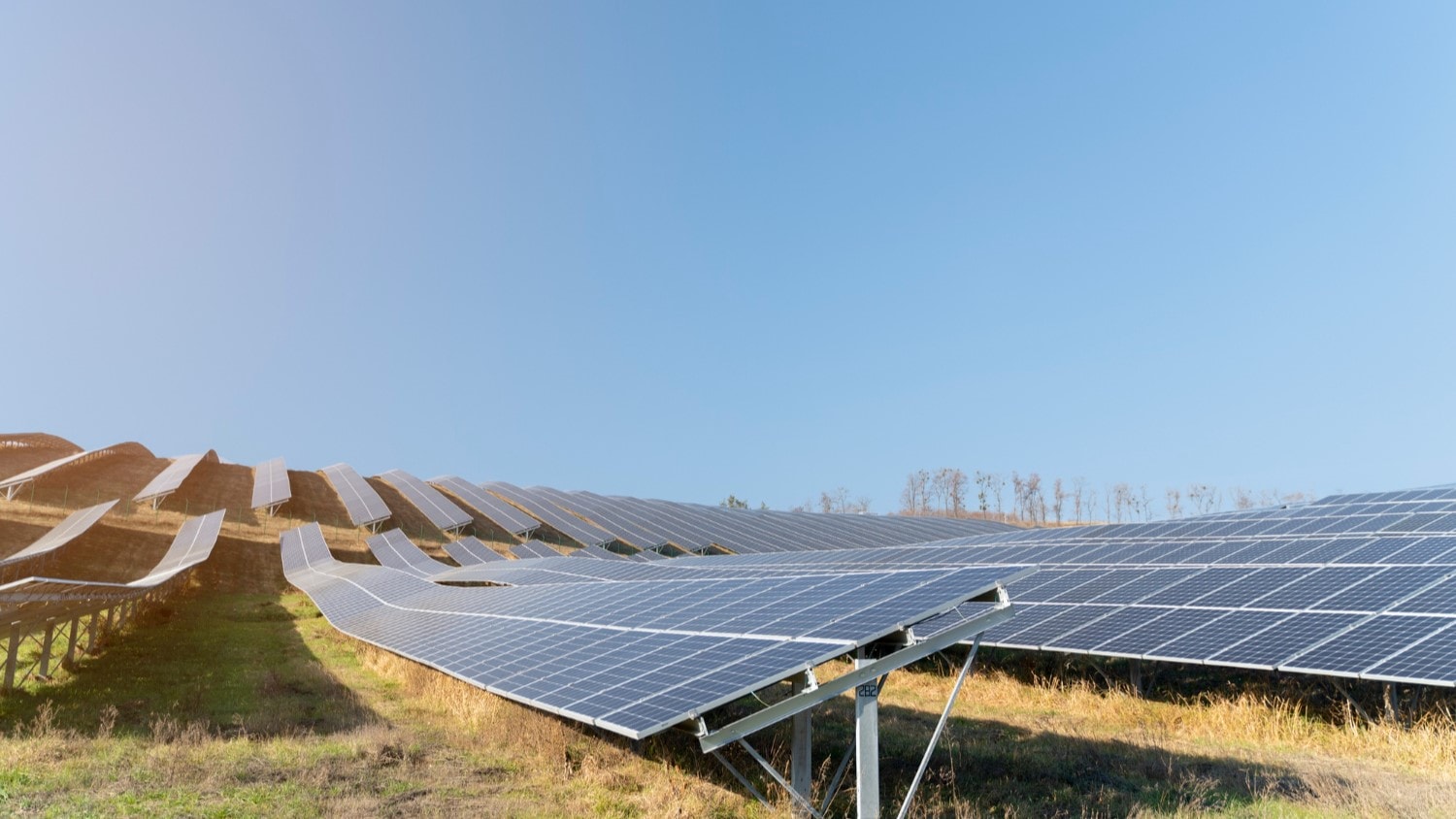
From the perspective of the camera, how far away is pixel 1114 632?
55.2ft

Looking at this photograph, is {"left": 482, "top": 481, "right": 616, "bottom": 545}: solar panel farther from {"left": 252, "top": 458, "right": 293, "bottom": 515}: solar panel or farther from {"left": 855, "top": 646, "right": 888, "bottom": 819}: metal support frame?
{"left": 855, "top": 646, "right": 888, "bottom": 819}: metal support frame

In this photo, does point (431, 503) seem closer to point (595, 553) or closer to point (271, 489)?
point (271, 489)

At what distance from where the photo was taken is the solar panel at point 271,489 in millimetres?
59125

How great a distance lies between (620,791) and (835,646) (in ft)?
14.0

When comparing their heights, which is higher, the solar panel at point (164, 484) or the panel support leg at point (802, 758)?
the solar panel at point (164, 484)

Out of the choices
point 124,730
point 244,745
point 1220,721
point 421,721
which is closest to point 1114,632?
point 1220,721

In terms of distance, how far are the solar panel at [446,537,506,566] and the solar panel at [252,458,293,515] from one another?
57.3 ft

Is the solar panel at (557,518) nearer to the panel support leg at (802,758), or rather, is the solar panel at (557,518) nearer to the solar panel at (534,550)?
the solar panel at (534,550)

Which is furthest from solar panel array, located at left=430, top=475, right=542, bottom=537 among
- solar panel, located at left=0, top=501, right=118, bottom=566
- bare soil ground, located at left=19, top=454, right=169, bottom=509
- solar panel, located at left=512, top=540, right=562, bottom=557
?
solar panel, located at left=0, top=501, right=118, bottom=566

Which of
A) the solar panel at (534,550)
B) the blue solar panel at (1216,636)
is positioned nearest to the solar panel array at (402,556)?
the solar panel at (534,550)

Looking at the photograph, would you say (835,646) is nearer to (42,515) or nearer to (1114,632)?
(1114,632)

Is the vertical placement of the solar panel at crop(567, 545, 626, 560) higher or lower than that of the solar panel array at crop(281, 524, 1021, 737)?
lower

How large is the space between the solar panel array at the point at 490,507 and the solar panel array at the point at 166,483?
812 inches

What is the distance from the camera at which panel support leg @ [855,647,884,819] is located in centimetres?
857
